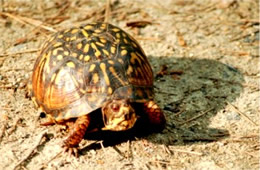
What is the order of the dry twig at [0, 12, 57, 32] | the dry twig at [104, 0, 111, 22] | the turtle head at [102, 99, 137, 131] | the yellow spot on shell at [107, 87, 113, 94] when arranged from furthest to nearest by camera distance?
the dry twig at [104, 0, 111, 22] < the dry twig at [0, 12, 57, 32] < the yellow spot on shell at [107, 87, 113, 94] < the turtle head at [102, 99, 137, 131]

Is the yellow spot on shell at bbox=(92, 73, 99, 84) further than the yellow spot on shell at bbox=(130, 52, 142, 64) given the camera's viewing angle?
No

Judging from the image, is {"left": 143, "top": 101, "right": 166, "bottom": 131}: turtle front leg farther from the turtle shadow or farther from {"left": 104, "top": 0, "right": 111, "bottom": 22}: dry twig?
{"left": 104, "top": 0, "right": 111, "bottom": 22}: dry twig

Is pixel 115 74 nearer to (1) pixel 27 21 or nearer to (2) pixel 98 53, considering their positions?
(2) pixel 98 53

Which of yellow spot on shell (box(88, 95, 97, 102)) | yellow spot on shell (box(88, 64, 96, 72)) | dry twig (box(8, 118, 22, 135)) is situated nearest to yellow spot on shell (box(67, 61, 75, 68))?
yellow spot on shell (box(88, 64, 96, 72))

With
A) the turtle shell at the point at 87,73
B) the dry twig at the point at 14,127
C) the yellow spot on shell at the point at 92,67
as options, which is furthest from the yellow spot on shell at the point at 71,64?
the dry twig at the point at 14,127

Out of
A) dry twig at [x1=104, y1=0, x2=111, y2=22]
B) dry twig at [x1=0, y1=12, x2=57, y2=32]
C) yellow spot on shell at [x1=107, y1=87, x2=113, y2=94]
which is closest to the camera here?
yellow spot on shell at [x1=107, y1=87, x2=113, y2=94]

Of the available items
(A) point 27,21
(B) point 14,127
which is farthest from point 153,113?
(A) point 27,21

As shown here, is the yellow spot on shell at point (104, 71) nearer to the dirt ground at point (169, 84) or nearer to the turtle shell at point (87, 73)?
the turtle shell at point (87, 73)

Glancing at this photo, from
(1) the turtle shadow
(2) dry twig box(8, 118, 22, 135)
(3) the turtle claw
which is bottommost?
(1) the turtle shadow
